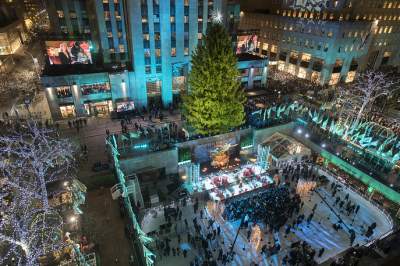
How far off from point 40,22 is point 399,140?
110 m

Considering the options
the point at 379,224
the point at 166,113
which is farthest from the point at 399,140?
the point at 166,113

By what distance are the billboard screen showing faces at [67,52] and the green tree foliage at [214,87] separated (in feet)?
66.1

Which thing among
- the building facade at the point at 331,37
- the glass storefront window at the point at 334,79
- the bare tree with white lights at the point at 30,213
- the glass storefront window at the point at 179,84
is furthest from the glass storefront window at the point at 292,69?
the bare tree with white lights at the point at 30,213

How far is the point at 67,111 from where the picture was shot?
113 feet

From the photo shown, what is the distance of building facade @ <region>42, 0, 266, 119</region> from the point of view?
3312 centimetres

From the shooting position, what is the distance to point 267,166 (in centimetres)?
2850

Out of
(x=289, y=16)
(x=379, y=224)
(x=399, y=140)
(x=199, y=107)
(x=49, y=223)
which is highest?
(x=289, y=16)

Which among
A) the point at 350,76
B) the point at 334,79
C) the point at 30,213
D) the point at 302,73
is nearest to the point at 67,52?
the point at 30,213

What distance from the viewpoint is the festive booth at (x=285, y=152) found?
28013 mm

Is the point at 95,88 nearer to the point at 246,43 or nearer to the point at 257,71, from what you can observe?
the point at 257,71

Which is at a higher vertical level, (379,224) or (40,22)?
(40,22)

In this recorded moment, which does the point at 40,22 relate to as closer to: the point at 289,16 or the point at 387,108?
the point at 289,16

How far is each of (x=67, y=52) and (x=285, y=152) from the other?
33589 millimetres

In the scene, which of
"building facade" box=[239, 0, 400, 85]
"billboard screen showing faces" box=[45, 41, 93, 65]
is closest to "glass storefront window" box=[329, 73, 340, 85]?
"building facade" box=[239, 0, 400, 85]
